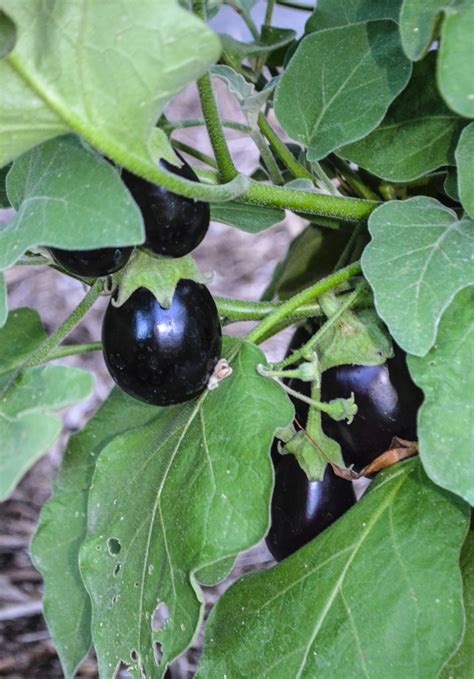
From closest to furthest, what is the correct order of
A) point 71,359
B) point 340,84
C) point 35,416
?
point 35,416 → point 340,84 → point 71,359

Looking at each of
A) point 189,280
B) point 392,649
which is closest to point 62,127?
point 189,280

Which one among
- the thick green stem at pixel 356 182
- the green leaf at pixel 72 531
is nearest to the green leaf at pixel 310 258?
the thick green stem at pixel 356 182

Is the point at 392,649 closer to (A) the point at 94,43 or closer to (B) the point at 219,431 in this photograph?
(B) the point at 219,431

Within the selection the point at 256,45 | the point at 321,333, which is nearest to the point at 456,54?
the point at 321,333

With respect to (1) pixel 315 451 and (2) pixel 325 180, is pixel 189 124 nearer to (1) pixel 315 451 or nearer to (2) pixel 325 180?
(2) pixel 325 180

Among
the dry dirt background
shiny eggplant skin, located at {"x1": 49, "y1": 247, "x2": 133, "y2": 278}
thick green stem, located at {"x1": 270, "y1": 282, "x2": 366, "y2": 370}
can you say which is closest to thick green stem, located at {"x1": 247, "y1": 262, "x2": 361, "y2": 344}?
thick green stem, located at {"x1": 270, "y1": 282, "x2": 366, "y2": 370}

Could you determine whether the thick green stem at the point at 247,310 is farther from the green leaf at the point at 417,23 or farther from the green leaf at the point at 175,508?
the green leaf at the point at 417,23
